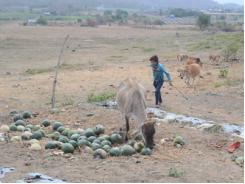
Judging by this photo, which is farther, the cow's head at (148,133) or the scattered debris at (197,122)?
the scattered debris at (197,122)

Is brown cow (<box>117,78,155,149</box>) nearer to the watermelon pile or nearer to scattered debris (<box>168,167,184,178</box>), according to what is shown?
the watermelon pile

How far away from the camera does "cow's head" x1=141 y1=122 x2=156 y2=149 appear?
11.3 metres

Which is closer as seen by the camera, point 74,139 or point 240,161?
point 240,161

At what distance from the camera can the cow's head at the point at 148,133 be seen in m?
11.3

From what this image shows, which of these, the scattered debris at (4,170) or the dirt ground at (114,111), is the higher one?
the scattered debris at (4,170)

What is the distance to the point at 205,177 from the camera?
9945mm

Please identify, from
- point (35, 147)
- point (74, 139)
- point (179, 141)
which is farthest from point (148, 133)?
point (35, 147)

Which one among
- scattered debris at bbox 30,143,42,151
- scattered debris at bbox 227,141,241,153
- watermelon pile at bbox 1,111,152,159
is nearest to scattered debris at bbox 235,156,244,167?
scattered debris at bbox 227,141,241,153

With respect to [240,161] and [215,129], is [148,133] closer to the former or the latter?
[240,161]

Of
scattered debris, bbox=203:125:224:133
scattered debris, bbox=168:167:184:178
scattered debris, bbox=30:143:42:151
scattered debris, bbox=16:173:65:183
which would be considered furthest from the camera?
scattered debris, bbox=203:125:224:133

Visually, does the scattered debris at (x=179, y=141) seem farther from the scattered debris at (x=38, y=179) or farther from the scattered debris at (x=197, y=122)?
the scattered debris at (x=38, y=179)

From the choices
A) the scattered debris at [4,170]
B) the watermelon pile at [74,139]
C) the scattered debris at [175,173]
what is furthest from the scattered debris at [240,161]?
the scattered debris at [4,170]

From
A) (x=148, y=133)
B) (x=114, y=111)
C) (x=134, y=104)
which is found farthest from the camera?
(x=114, y=111)

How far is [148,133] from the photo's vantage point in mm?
11297
